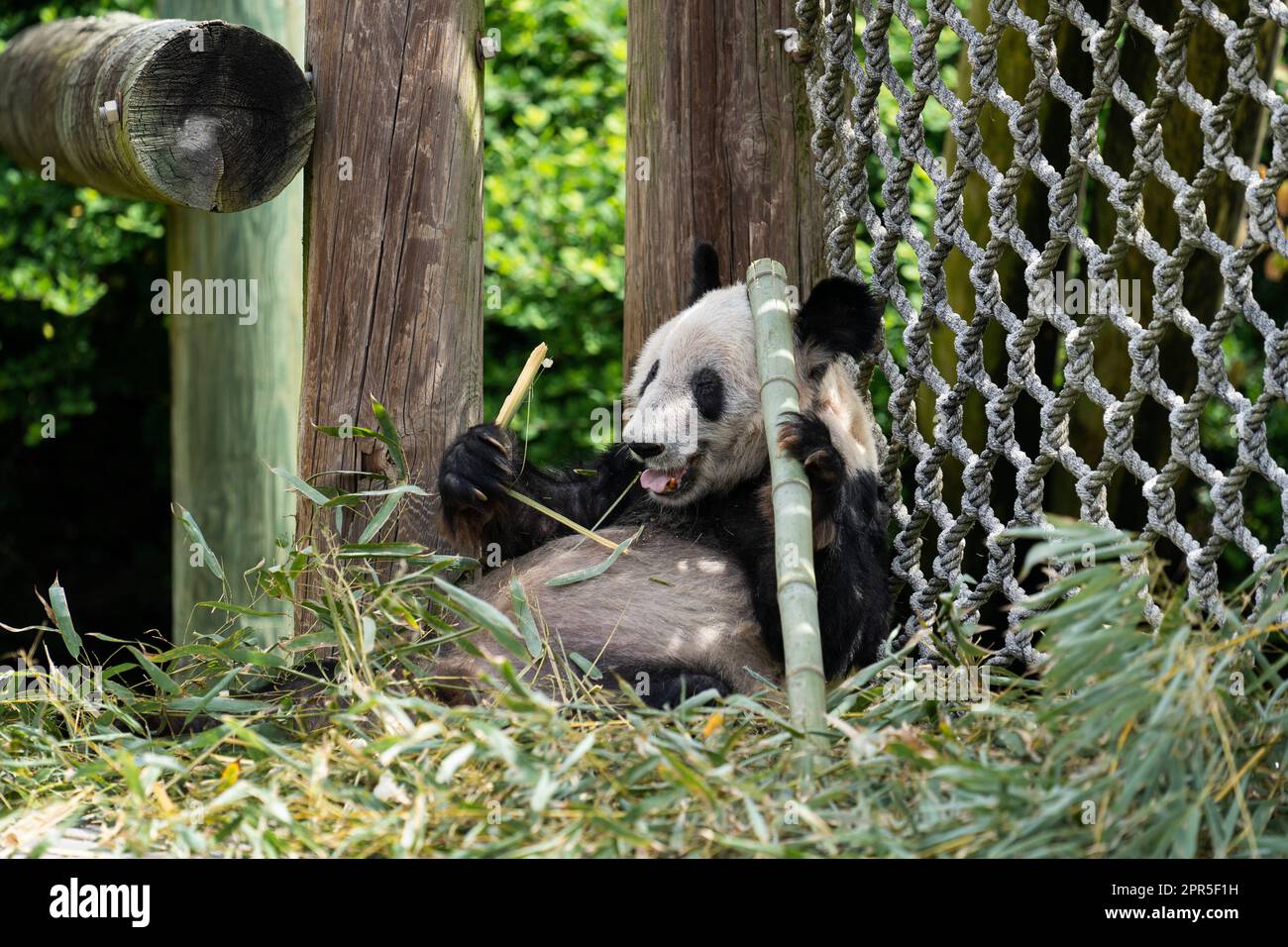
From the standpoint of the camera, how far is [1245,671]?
265 centimetres

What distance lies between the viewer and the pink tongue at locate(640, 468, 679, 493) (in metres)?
3.65

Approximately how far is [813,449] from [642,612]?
0.67 meters

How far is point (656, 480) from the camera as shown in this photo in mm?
3656

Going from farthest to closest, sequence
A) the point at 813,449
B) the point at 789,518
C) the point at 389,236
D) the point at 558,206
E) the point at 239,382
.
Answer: the point at 558,206, the point at 239,382, the point at 389,236, the point at 813,449, the point at 789,518

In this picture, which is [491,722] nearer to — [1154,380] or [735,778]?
[735,778]

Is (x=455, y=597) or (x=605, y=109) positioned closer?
(x=455, y=597)

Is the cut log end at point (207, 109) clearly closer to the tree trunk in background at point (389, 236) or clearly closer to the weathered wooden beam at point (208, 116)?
the weathered wooden beam at point (208, 116)

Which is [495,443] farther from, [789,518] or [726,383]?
[789,518]

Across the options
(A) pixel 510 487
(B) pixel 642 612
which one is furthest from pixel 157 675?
(B) pixel 642 612

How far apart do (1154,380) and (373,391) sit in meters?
1.92

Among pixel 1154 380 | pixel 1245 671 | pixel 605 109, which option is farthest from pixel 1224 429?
pixel 1245 671

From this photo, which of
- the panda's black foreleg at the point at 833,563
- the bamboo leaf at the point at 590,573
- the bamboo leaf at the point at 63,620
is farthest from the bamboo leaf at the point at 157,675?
the panda's black foreleg at the point at 833,563

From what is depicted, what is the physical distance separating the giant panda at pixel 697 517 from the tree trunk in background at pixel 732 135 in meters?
0.20

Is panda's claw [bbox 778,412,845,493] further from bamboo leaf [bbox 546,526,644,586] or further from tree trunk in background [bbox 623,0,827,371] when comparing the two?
tree trunk in background [bbox 623,0,827,371]
